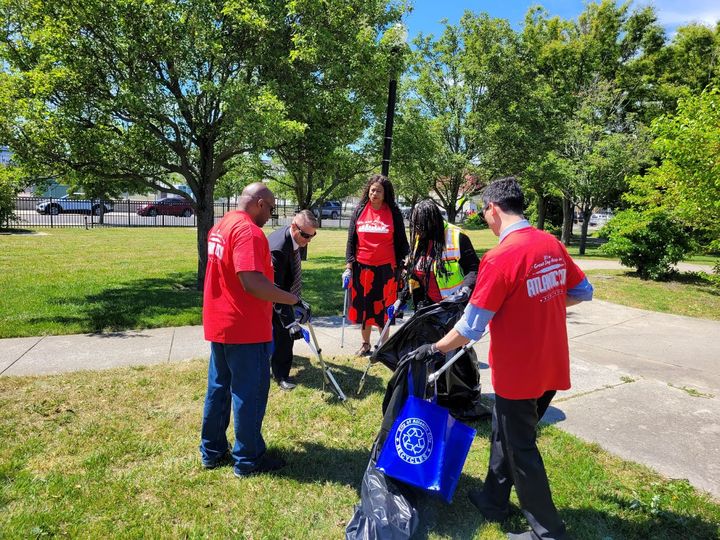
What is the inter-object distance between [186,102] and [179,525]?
7085mm

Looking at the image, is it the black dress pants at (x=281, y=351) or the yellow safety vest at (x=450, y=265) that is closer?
the yellow safety vest at (x=450, y=265)

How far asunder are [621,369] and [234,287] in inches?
183

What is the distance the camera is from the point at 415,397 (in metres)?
2.79

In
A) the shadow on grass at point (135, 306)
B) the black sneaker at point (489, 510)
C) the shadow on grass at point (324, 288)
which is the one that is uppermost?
the shadow on grass at point (324, 288)

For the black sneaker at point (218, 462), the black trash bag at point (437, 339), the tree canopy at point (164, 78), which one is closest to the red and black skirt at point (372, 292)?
the black trash bag at point (437, 339)

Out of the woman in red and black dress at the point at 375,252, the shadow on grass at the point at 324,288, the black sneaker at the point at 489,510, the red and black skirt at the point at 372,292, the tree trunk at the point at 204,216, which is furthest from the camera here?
the tree trunk at the point at 204,216

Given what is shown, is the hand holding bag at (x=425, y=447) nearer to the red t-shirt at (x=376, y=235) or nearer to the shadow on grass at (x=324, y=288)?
the red t-shirt at (x=376, y=235)

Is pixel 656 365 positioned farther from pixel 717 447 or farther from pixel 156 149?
pixel 156 149

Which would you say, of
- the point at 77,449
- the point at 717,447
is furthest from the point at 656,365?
the point at 77,449

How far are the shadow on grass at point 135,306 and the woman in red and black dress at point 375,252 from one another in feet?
9.74

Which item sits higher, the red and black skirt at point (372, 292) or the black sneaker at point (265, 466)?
the red and black skirt at point (372, 292)

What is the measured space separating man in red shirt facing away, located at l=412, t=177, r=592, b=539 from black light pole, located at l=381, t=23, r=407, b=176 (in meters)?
4.24

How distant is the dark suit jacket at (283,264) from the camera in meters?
4.49

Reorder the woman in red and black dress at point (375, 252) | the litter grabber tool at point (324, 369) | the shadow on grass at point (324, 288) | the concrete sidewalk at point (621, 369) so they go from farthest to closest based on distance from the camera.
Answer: the shadow on grass at point (324, 288)
the woman in red and black dress at point (375, 252)
the litter grabber tool at point (324, 369)
the concrete sidewalk at point (621, 369)
